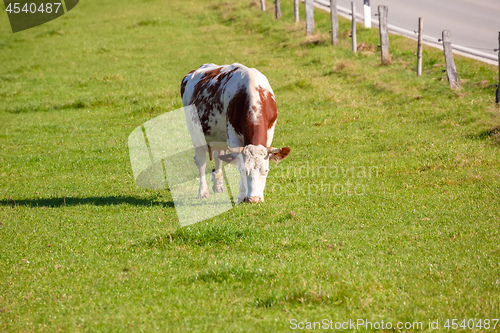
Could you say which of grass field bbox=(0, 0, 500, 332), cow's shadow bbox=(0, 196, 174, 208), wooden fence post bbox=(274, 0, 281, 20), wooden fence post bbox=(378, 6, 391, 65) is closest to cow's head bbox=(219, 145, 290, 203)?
grass field bbox=(0, 0, 500, 332)

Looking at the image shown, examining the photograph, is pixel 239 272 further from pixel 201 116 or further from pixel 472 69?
pixel 472 69

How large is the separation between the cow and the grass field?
0.78 metres

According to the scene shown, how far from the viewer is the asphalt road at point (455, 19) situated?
24.2 m

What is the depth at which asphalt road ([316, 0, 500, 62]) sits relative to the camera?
24172mm

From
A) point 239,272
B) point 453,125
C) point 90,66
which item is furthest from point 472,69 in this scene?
point 90,66

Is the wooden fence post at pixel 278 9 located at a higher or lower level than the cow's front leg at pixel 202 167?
higher

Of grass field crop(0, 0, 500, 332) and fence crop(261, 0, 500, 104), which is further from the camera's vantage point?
fence crop(261, 0, 500, 104)

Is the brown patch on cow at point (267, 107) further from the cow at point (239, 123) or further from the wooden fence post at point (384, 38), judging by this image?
the wooden fence post at point (384, 38)

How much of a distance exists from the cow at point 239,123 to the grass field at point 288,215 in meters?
0.78

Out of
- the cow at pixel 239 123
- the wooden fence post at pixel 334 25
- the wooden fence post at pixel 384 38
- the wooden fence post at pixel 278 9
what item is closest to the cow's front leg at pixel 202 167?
the cow at pixel 239 123

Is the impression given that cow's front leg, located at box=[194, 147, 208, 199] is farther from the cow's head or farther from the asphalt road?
the asphalt road

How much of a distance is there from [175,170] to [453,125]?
7.84m

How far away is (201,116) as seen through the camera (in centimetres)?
1216

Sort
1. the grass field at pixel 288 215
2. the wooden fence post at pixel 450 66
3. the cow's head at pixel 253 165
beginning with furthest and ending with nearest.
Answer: the wooden fence post at pixel 450 66 → the cow's head at pixel 253 165 → the grass field at pixel 288 215
